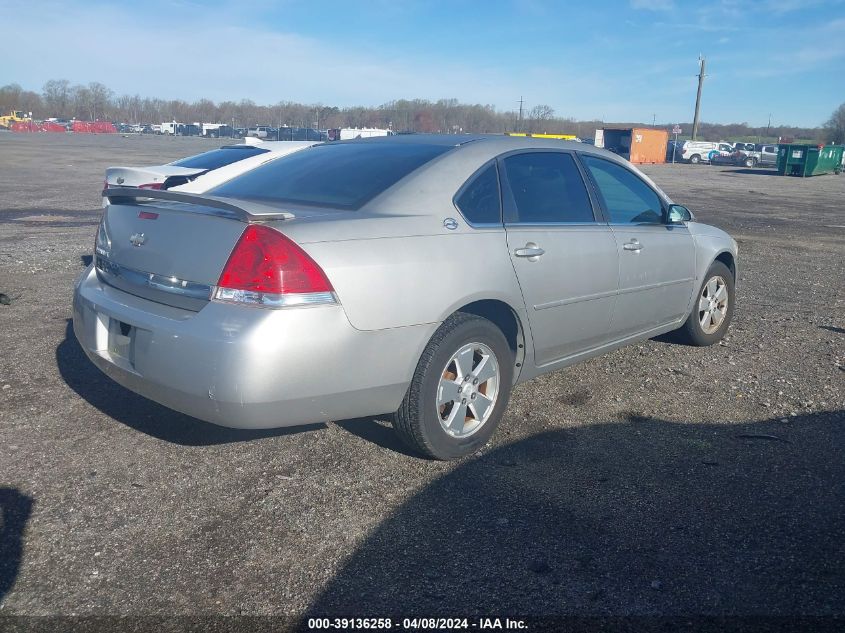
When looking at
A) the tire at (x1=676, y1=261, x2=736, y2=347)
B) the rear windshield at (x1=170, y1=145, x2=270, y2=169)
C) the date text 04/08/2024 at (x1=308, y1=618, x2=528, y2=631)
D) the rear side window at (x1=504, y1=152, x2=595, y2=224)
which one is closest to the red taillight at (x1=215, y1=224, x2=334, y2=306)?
the date text 04/08/2024 at (x1=308, y1=618, x2=528, y2=631)

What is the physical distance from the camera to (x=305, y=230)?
3.07 metres

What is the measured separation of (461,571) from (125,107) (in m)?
159

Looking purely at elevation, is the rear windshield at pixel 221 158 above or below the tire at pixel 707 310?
above

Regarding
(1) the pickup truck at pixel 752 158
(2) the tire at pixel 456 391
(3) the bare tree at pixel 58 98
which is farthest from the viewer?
(3) the bare tree at pixel 58 98

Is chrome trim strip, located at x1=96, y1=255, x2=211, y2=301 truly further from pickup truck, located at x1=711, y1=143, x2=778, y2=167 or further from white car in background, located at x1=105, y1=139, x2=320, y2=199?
pickup truck, located at x1=711, y1=143, x2=778, y2=167

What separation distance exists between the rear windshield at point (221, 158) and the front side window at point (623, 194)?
5.27m

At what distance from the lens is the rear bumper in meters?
2.92

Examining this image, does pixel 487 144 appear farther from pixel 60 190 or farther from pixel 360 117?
pixel 360 117

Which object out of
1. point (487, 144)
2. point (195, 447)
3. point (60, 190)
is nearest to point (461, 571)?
point (195, 447)

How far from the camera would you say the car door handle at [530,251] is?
3.85 m

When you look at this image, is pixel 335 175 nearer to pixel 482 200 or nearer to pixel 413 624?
pixel 482 200

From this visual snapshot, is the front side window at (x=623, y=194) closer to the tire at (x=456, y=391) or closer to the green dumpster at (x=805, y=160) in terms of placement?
the tire at (x=456, y=391)

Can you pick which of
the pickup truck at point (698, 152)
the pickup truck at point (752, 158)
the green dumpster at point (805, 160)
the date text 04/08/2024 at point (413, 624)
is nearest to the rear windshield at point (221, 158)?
the date text 04/08/2024 at point (413, 624)

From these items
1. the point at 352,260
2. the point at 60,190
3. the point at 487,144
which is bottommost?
the point at 60,190
